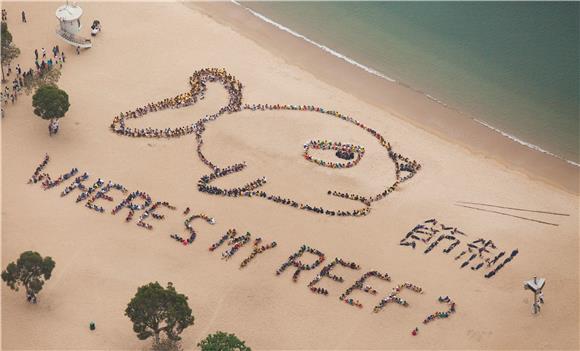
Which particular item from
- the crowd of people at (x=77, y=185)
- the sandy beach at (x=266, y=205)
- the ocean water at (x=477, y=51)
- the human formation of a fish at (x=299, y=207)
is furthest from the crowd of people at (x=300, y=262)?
the ocean water at (x=477, y=51)

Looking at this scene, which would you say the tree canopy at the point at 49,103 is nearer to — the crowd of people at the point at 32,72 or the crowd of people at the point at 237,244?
the crowd of people at the point at 32,72

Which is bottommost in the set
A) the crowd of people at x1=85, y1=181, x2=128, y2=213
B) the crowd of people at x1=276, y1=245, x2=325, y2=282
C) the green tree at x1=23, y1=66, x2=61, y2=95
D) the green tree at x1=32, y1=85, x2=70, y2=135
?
the crowd of people at x1=276, y1=245, x2=325, y2=282

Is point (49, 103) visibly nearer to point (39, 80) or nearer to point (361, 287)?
point (39, 80)

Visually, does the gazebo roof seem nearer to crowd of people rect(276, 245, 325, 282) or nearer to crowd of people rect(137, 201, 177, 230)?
crowd of people rect(137, 201, 177, 230)

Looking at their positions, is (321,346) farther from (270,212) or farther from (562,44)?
(562,44)

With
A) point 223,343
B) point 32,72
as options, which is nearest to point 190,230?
point 223,343

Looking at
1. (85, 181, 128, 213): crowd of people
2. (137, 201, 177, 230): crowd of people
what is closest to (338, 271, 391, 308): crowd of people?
(137, 201, 177, 230): crowd of people

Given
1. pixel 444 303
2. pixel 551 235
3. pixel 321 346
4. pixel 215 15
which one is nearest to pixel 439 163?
pixel 551 235

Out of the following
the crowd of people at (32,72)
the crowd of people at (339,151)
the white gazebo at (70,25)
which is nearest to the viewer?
the crowd of people at (339,151)
